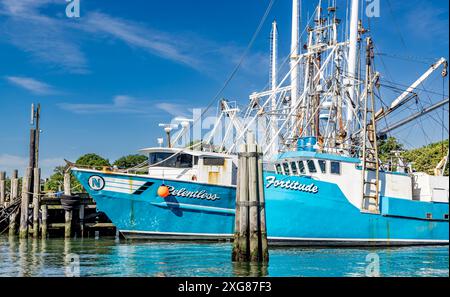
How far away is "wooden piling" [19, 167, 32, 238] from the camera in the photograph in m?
32.9

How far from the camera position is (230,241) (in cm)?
3095

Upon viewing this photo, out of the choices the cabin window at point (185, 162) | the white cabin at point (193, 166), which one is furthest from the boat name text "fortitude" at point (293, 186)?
the cabin window at point (185, 162)

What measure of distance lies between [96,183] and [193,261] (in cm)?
1134

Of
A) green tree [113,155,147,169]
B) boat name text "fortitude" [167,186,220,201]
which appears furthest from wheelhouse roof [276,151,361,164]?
green tree [113,155,147,169]

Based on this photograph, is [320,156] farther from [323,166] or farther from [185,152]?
[185,152]

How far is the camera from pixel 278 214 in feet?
87.0

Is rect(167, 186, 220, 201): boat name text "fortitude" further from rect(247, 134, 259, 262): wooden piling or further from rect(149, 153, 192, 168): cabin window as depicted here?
rect(247, 134, 259, 262): wooden piling

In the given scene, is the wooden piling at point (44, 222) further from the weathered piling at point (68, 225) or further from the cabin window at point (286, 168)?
the cabin window at point (286, 168)

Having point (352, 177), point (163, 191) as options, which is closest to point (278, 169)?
point (352, 177)

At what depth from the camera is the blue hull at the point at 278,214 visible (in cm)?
2648

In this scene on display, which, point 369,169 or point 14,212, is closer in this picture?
point 369,169
